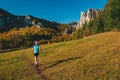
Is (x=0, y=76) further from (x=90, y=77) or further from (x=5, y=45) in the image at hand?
(x=5, y=45)

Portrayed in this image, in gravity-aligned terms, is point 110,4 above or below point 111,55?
above

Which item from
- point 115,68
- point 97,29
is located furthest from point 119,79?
point 97,29

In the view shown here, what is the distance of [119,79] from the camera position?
21.4 meters

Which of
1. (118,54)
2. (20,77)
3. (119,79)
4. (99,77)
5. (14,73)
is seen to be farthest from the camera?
(118,54)

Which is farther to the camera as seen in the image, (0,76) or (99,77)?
(0,76)

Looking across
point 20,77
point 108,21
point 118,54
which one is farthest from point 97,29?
point 20,77

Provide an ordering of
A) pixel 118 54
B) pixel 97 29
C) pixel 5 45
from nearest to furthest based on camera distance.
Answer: pixel 118 54 → pixel 97 29 → pixel 5 45

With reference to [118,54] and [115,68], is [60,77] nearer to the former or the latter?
[115,68]

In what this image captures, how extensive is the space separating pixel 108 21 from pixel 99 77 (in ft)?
188

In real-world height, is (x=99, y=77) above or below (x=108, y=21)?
below

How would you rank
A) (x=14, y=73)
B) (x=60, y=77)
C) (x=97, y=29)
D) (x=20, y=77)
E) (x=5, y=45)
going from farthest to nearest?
(x=5, y=45), (x=97, y=29), (x=14, y=73), (x=20, y=77), (x=60, y=77)

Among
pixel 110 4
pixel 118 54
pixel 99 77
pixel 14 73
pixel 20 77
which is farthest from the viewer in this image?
pixel 110 4

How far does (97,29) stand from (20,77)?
10142cm

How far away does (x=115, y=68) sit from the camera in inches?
1006
